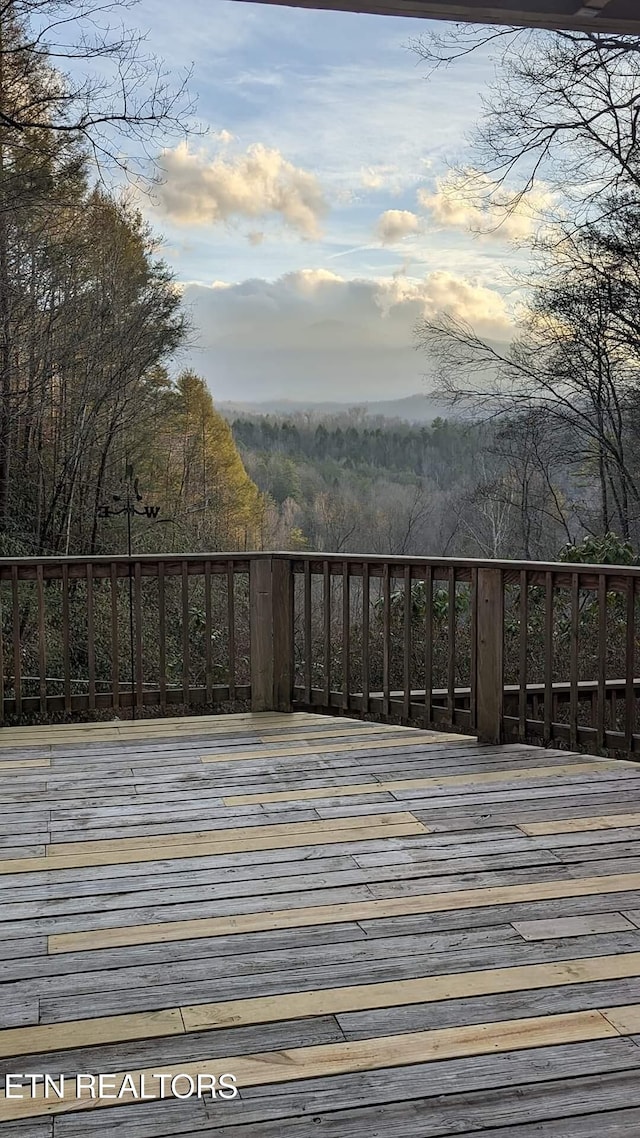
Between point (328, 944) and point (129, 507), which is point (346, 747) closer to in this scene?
point (328, 944)

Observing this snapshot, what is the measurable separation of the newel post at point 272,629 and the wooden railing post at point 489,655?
113 cm

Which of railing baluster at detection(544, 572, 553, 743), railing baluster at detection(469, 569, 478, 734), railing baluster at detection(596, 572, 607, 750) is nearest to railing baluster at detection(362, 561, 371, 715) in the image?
railing baluster at detection(469, 569, 478, 734)

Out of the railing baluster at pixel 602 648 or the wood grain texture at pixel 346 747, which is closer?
the railing baluster at pixel 602 648

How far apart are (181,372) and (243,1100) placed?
8.77m

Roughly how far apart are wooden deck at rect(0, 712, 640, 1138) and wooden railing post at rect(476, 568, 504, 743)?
0.28 meters

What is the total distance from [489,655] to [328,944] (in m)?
2.19

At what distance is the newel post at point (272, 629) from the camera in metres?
5.04

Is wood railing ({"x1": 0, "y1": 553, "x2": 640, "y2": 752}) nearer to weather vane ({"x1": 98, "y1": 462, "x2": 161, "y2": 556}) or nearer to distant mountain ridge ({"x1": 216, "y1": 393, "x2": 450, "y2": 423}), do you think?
weather vane ({"x1": 98, "y1": 462, "x2": 161, "y2": 556})

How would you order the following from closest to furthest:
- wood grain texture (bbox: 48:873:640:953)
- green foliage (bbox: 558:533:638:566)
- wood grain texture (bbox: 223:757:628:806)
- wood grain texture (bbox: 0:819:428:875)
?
wood grain texture (bbox: 48:873:640:953) → wood grain texture (bbox: 0:819:428:875) → wood grain texture (bbox: 223:757:628:806) → green foliage (bbox: 558:533:638:566)

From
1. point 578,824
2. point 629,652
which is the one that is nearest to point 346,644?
point 629,652

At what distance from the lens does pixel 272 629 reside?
16.6 ft

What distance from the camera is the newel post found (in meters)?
5.04

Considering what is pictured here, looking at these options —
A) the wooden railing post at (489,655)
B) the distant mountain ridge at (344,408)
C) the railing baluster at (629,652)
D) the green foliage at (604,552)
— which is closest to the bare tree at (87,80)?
the distant mountain ridge at (344,408)

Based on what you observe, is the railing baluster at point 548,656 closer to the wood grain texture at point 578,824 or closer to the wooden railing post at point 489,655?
the wooden railing post at point 489,655
